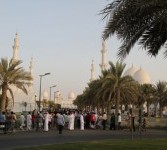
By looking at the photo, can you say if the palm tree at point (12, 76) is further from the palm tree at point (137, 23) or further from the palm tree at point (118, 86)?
the palm tree at point (137, 23)

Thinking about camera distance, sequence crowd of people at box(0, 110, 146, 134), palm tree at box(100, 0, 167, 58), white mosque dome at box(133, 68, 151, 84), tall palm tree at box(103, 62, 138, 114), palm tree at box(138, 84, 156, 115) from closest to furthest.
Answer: palm tree at box(100, 0, 167, 58) → crowd of people at box(0, 110, 146, 134) → tall palm tree at box(103, 62, 138, 114) → palm tree at box(138, 84, 156, 115) → white mosque dome at box(133, 68, 151, 84)

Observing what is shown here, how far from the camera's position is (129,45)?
1518 centimetres

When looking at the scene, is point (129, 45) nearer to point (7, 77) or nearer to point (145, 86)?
point (7, 77)

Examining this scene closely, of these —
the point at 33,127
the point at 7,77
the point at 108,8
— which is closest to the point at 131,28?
the point at 108,8

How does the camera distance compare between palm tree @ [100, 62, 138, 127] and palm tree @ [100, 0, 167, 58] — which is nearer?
palm tree @ [100, 0, 167, 58]

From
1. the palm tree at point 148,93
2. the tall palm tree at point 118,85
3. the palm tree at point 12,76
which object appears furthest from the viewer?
the palm tree at point 148,93

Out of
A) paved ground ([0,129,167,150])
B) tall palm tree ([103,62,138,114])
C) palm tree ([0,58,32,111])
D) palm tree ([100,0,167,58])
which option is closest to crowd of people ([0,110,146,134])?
paved ground ([0,129,167,150])

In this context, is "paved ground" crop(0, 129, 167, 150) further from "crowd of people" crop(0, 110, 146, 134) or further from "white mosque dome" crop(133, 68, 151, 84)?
"white mosque dome" crop(133, 68, 151, 84)

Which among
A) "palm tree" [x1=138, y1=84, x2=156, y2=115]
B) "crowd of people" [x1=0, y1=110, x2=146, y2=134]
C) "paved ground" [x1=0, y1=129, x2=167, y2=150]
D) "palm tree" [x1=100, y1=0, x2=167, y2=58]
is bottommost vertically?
"paved ground" [x1=0, y1=129, x2=167, y2=150]

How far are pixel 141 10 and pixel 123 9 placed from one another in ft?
1.82

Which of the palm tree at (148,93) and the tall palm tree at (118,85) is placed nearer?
the tall palm tree at (118,85)

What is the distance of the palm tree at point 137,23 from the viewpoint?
1369 centimetres

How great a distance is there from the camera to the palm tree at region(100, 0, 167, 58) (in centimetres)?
1369

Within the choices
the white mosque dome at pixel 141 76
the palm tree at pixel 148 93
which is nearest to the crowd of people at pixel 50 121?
the palm tree at pixel 148 93
